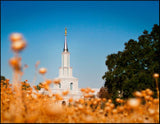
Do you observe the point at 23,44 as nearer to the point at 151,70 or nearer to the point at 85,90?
the point at 85,90

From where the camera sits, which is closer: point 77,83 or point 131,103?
point 131,103

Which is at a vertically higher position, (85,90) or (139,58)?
(139,58)

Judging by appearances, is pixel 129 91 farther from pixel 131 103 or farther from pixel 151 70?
pixel 131 103

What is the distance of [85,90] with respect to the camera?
10.6ft

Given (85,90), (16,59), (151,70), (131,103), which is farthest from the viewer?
(151,70)

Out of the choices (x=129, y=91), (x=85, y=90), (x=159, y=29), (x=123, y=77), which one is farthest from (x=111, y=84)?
(x=85, y=90)

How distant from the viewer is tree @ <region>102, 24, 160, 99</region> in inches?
398

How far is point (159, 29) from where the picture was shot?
37.6ft

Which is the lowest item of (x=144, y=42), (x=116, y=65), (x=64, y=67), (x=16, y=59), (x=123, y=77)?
(x=16, y=59)

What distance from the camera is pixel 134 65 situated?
1155 centimetres

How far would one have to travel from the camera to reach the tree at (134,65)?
33.2 ft

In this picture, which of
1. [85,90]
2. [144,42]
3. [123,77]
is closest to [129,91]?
[123,77]

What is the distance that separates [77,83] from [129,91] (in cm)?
2673

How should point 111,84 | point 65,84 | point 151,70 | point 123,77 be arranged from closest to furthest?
point 151,70, point 123,77, point 111,84, point 65,84
